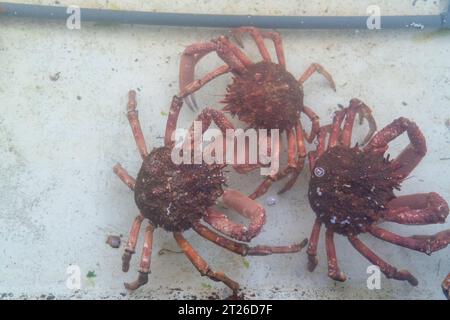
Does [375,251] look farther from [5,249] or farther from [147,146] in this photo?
[5,249]

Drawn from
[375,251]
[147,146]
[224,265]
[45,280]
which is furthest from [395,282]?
[45,280]

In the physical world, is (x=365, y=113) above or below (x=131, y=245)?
above

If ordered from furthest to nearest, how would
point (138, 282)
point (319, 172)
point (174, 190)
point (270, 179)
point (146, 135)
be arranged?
point (146, 135), point (270, 179), point (138, 282), point (319, 172), point (174, 190)

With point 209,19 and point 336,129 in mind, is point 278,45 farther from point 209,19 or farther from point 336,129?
point 336,129

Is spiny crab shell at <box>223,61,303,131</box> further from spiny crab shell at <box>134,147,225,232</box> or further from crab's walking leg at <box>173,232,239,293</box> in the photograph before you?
crab's walking leg at <box>173,232,239,293</box>

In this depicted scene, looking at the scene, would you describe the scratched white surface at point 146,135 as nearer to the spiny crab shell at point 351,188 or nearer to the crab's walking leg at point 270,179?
the crab's walking leg at point 270,179

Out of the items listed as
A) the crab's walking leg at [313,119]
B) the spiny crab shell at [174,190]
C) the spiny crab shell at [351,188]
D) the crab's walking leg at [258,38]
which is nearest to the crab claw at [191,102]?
the crab's walking leg at [258,38]

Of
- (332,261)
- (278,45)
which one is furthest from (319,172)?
(278,45)
